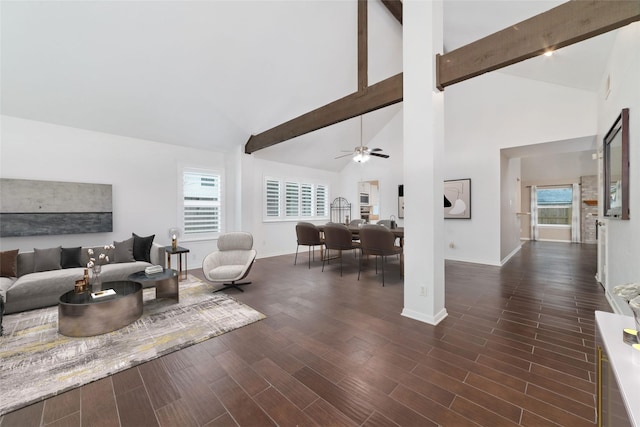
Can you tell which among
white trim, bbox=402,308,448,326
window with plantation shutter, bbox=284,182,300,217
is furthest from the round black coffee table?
window with plantation shutter, bbox=284,182,300,217

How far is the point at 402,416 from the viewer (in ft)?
4.79

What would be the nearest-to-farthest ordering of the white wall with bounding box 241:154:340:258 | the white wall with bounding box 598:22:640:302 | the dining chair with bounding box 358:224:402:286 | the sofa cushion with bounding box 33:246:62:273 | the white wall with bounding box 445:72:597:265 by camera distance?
1. the white wall with bounding box 598:22:640:302
2. the sofa cushion with bounding box 33:246:62:273
3. the dining chair with bounding box 358:224:402:286
4. the white wall with bounding box 445:72:597:265
5. the white wall with bounding box 241:154:340:258

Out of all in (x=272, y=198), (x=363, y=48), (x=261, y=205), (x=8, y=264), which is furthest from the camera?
(x=272, y=198)

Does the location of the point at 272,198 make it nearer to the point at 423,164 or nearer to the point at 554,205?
the point at 423,164

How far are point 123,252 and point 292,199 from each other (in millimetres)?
4152

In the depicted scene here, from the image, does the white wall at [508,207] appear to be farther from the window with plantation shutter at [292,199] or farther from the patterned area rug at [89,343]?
the patterned area rug at [89,343]

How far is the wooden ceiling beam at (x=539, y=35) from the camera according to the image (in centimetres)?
185

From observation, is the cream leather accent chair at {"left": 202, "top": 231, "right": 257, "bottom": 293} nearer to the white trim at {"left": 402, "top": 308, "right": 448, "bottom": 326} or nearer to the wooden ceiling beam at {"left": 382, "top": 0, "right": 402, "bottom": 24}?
the white trim at {"left": 402, "top": 308, "right": 448, "bottom": 326}

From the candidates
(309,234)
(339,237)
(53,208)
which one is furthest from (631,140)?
(53,208)

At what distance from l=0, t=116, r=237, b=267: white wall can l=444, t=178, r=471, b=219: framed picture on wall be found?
539 cm

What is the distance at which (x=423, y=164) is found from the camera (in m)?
2.68

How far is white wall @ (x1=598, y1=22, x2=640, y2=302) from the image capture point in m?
2.11

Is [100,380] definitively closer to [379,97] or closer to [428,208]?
[428,208]

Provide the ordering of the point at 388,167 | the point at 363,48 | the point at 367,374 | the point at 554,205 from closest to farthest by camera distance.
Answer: the point at 367,374 → the point at 363,48 → the point at 388,167 → the point at 554,205
